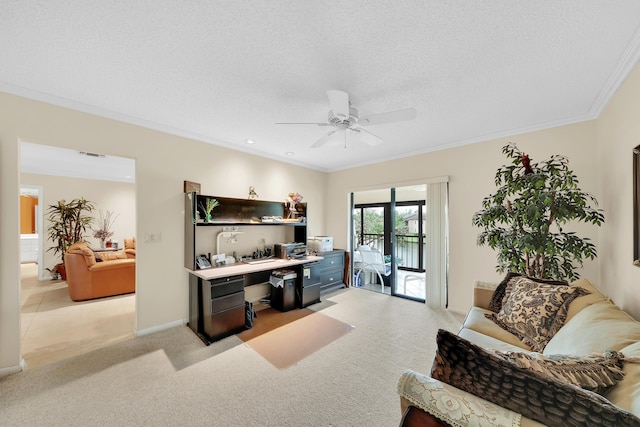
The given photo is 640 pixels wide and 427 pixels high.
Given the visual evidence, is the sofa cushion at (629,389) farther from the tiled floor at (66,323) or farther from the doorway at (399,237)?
the tiled floor at (66,323)

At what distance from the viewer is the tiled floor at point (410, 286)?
4559 mm

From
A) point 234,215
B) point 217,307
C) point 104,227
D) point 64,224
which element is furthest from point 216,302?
point 104,227

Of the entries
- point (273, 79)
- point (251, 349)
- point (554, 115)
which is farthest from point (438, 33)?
point (251, 349)

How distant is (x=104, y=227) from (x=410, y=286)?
7.69 m

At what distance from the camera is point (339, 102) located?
1928 mm

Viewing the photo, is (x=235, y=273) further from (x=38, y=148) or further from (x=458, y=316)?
(x=38, y=148)

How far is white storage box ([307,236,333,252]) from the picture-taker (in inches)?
183

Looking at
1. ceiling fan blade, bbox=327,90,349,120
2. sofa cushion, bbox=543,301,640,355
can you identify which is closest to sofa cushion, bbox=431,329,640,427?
sofa cushion, bbox=543,301,640,355

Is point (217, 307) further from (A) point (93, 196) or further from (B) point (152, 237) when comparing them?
(A) point (93, 196)

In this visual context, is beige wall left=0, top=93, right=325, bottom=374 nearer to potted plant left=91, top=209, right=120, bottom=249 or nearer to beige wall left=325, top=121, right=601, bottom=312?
beige wall left=325, top=121, right=601, bottom=312

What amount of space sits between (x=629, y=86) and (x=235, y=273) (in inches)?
156

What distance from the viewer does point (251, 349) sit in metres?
2.57

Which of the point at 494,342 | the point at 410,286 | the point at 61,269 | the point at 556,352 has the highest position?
the point at 556,352

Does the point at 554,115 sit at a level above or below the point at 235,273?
above
